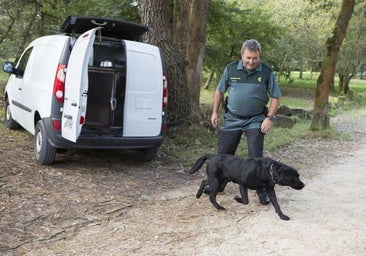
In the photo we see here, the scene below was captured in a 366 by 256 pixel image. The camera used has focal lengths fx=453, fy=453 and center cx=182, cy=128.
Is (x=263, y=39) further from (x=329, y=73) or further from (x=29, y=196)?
(x=29, y=196)

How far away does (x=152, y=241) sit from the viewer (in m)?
4.43

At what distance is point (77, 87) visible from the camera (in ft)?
19.1

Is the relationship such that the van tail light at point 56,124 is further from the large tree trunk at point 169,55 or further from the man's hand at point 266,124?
the large tree trunk at point 169,55

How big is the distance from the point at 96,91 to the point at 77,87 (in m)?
1.76

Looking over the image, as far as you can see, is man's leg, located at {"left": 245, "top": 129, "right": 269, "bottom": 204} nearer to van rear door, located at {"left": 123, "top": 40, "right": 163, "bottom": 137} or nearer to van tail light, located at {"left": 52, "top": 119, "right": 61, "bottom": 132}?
van rear door, located at {"left": 123, "top": 40, "right": 163, "bottom": 137}

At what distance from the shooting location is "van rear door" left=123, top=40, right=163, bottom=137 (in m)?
6.67

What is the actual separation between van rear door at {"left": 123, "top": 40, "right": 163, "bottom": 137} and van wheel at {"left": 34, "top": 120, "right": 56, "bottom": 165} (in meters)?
1.09

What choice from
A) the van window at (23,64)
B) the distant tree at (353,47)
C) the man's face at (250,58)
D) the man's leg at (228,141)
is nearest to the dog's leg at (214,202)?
the man's leg at (228,141)

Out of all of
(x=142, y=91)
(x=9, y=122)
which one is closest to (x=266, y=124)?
(x=142, y=91)

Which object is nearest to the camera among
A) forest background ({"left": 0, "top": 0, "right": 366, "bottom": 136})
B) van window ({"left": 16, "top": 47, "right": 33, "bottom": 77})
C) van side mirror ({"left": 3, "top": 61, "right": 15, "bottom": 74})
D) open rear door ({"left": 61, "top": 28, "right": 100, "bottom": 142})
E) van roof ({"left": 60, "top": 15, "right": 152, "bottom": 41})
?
open rear door ({"left": 61, "top": 28, "right": 100, "bottom": 142})

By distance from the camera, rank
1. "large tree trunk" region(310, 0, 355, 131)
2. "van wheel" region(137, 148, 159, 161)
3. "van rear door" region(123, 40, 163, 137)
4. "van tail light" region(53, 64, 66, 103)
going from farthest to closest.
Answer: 1. "large tree trunk" region(310, 0, 355, 131)
2. "van wheel" region(137, 148, 159, 161)
3. "van rear door" region(123, 40, 163, 137)
4. "van tail light" region(53, 64, 66, 103)

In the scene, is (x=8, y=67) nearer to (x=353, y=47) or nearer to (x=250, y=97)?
(x=250, y=97)

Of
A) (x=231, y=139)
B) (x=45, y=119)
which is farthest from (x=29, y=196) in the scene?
(x=231, y=139)

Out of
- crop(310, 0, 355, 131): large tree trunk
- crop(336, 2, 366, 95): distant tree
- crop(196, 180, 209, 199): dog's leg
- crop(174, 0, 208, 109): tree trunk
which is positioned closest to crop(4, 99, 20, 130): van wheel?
crop(174, 0, 208, 109): tree trunk
